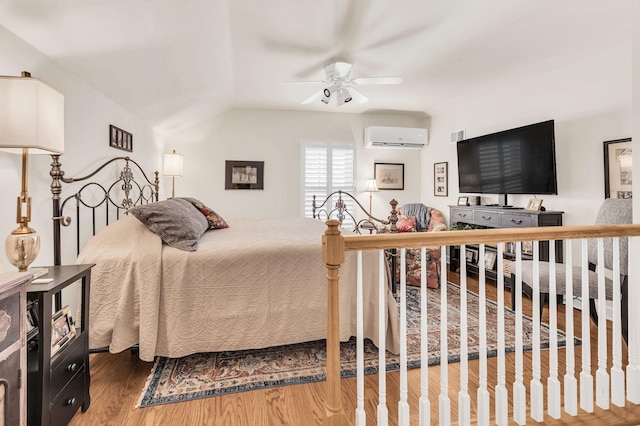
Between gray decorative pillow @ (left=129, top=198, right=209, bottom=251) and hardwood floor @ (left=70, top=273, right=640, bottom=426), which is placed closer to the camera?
hardwood floor @ (left=70, top=273, right=640, bottom=426)

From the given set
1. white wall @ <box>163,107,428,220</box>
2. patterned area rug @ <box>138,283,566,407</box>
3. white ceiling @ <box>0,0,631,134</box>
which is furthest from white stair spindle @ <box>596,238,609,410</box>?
white wall @ <box>163,107,428,220</box>

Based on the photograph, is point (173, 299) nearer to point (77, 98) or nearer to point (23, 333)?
point (23, 333)

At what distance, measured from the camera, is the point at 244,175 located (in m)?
5.34

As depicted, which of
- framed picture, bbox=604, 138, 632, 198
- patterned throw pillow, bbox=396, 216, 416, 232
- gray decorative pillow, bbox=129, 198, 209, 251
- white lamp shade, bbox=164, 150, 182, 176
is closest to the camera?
gray decorative pillow, bbox=129, 198, 209, 251

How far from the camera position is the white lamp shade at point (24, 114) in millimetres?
1304

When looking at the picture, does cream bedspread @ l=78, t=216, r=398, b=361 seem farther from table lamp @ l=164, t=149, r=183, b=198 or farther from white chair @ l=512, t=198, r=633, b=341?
table lamp @ l=164, t=149, r=183, b=198

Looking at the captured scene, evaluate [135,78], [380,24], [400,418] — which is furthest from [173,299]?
[380,24]

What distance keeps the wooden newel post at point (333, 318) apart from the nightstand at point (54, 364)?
3.69 feet

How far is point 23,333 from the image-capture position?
109cm

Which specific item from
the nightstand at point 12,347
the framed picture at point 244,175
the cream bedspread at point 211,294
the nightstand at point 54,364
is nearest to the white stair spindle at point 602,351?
the cream bedspread at point 211,294

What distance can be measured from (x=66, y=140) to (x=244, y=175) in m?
3.05

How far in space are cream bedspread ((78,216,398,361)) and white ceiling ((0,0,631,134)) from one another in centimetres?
125

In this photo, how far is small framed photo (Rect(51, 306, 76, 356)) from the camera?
1481mm

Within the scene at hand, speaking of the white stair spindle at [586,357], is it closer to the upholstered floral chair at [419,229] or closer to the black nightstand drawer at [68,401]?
the upholstered floral chair at [419,229]
